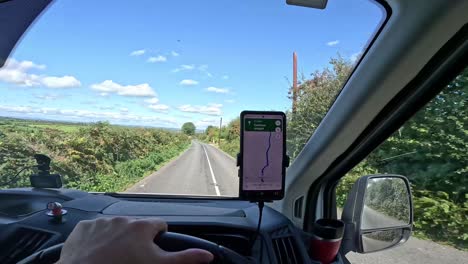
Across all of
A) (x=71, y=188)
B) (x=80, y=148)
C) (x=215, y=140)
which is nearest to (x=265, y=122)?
(x=215, y=140)

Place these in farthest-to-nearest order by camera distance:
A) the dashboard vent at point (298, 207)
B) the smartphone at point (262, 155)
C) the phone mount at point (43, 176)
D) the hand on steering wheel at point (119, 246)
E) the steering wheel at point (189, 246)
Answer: the dashboard vent at point (298, 207) → the phone mount at point (43, 176) → the smartphone at point (262, 155) → the steering wheel at point (189, 246) → the hand on steering wheel at point (119, 246)

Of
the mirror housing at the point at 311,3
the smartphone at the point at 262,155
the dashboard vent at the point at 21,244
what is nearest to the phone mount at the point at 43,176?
the dashboard vent at the point at 21,244

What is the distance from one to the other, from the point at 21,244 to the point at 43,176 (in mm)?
449

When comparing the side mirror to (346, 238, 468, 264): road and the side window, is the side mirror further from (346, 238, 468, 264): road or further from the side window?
(346, 238, 468, 264): road

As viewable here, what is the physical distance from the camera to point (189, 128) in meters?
2.85

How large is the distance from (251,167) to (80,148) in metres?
1.21

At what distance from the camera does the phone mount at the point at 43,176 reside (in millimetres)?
2482

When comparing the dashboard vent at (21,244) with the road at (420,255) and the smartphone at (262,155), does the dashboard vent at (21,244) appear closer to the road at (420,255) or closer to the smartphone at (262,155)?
the smartphone at (262,155)

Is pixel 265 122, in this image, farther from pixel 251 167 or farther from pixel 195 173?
pixel 195 173

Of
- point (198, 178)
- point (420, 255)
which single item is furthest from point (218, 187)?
point (420, 255)

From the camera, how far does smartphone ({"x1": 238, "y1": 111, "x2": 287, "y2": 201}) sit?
1961 mm

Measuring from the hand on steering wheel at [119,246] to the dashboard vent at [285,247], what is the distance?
3.65 feet

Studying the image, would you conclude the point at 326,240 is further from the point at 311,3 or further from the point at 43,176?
the point at 43,176

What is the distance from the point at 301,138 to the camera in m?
2.39
